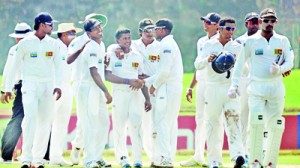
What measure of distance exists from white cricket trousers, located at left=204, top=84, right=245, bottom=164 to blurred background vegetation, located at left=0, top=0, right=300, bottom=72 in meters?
4.98

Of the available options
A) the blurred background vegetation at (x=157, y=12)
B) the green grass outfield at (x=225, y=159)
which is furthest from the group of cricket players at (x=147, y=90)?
the blurred background vegetation at (x=157, y=12)

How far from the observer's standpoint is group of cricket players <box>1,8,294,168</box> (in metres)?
11.8

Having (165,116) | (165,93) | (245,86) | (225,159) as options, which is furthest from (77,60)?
(225,159)

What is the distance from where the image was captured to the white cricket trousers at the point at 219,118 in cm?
1259

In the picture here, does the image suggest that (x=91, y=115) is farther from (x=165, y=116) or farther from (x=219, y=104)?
(x=219, y=104)

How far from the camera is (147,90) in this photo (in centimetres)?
1317

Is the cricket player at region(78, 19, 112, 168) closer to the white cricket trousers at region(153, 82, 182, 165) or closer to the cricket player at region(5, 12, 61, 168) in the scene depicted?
the cricket player at region(5, 12, 61, 168)

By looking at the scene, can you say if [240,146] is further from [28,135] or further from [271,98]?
[28,135]

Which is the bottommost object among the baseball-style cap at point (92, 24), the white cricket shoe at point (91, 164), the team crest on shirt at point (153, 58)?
the white cricket shoe at point (91, 164)

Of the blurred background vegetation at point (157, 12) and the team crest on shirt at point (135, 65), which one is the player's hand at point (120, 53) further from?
the blurred background vegetation at point (157, 12)

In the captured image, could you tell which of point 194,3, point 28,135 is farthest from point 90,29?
point 194,3

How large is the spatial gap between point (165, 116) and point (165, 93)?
0.96 ft

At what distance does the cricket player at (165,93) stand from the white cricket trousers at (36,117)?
1482mm

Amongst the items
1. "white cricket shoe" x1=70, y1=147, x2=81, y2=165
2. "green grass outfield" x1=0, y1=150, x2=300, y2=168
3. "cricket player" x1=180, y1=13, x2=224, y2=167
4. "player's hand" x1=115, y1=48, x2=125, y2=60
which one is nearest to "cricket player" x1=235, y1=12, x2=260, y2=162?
"cricket player" x1=180, y1=13, x2=224, y2=167
